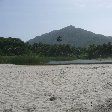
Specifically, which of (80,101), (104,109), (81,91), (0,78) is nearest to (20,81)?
(0,78)

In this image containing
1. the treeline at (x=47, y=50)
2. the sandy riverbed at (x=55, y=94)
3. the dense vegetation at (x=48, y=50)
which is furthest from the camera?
the treeline at (x=47, y=50)

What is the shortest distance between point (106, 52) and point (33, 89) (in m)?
75.0

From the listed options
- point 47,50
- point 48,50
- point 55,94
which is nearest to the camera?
point 55,94

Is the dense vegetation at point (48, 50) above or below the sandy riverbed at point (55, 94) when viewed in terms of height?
above

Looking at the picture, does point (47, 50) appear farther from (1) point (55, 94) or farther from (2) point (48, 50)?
(1) point (55, 94)

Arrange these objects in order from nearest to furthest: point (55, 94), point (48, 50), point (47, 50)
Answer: point (55, 94) → point (48, 50) → point (47, 50)

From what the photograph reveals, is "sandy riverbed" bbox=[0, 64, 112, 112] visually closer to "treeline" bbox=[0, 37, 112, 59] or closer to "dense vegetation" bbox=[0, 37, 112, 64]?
"dense vegetation" bbox=[0, 37, 112, 64]

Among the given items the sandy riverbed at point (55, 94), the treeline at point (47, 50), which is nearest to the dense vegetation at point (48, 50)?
the treeline at point (47, 50)

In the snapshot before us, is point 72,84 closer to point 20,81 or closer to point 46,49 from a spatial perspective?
point 20,81

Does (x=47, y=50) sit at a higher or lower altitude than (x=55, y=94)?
higher

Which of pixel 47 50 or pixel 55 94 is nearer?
pixel 55 94

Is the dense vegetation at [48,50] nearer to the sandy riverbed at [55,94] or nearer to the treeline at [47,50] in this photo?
the treeline at [47,50]

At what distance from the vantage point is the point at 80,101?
1367cm

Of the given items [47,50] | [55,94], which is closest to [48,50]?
[47,50]
